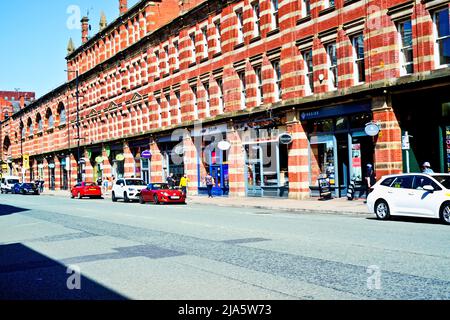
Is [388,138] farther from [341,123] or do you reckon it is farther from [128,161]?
[128,161]

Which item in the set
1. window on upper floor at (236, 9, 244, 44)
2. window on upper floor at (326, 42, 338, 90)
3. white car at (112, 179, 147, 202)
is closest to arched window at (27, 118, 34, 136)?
white car at (112, 179, 147, 202)

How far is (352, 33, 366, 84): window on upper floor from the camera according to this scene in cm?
2617

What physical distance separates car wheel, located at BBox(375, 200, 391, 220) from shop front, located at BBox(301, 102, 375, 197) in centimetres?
696

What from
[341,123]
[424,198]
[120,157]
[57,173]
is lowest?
[424,198]

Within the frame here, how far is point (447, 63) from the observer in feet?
73.0

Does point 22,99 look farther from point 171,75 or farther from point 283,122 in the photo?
point 283,122

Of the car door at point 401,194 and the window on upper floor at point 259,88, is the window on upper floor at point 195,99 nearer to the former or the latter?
the window on upper floor at point 259,88

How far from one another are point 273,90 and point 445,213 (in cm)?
1740

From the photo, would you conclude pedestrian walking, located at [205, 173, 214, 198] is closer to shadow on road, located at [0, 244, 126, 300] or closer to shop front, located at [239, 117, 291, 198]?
shop front, located at [239, 117, 291, 198]

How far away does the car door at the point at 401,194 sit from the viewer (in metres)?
17.3

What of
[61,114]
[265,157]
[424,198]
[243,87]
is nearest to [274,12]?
[243,87]

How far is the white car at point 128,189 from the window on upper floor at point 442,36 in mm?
20060

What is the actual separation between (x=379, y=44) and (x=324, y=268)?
1782 centimetres

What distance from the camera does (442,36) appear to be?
22.4 metres
